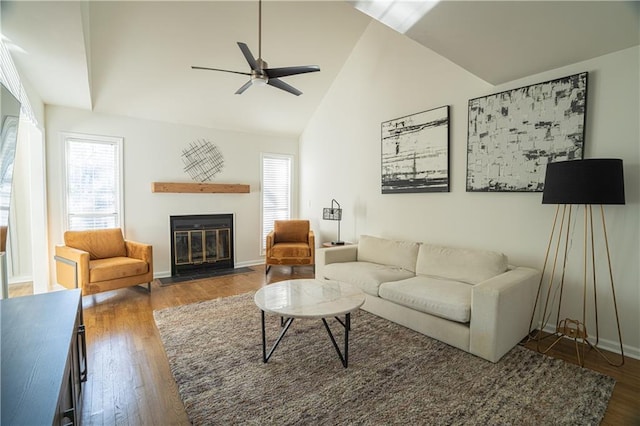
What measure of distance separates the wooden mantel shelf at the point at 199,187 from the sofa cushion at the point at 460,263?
11.3ft

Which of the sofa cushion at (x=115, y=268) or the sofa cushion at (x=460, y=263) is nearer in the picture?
the sofa cushion at (x=460, y=263)

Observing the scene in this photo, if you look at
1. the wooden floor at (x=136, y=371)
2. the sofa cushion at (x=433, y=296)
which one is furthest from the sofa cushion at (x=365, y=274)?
the wooden floor at (x=136, y=371)

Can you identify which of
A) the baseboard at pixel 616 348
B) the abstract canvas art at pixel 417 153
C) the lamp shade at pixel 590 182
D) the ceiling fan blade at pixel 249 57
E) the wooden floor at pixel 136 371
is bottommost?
the wooden floor at pixel 136 371

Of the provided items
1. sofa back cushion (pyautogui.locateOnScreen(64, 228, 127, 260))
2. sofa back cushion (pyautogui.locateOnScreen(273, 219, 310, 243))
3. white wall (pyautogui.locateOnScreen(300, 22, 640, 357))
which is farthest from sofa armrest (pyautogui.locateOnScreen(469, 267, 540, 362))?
sofa back cushion (pyautogui.locateOnScreen(64, 228, 127, 260))

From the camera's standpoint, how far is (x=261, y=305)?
2355mm

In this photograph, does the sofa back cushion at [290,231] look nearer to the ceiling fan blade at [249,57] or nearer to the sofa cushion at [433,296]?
the sofa cushion at [433,296]

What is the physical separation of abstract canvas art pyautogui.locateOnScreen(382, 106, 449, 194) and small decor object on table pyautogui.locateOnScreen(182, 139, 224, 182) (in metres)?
2.96

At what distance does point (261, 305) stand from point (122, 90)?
147 inches

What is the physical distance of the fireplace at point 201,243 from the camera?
511 centimetres

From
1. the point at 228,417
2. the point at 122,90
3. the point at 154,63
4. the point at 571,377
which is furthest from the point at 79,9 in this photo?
the point at 571,377

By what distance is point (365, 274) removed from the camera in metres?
3.39

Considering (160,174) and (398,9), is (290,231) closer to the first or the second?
(160,174)

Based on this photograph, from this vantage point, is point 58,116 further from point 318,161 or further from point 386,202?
point 386,202

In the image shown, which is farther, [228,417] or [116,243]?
[116,243]
